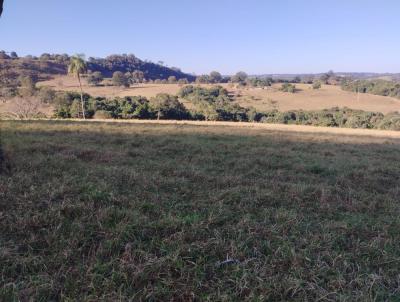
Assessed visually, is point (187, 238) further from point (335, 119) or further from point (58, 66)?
point (58, 66)

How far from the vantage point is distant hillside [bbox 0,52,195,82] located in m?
82.0

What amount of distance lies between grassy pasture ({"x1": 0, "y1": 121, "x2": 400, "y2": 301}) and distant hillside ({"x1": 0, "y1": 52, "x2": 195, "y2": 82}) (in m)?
71.9

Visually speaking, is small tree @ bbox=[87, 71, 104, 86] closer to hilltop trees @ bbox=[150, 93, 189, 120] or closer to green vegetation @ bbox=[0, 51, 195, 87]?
green vegetation @ bbox=[0, 51, 195, 87]

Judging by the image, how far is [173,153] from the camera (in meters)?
10.0

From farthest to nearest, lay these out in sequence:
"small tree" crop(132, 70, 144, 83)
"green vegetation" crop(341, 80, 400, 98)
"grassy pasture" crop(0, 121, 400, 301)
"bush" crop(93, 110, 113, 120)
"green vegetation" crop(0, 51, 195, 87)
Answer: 1. "small tree" crop(132, 70, 144, 83)
2. "green vegetation" crop(341, 80, 400, 98)
3. "green vegetation" crop(0, 51, 195, 87)
4. "bush" crop(93, 110, 113, 120)
5. "grassy pasture" crop(0, 121, 400, 301)

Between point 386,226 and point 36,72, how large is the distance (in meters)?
95.9

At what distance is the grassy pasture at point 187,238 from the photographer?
271cm

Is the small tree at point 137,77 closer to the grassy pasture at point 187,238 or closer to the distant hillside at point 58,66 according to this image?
the distant hillside at point 58,66

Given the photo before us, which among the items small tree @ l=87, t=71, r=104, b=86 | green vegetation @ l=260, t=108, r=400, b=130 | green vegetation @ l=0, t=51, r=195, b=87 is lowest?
green vegetation @ l=260, t=108, r=400, b=130

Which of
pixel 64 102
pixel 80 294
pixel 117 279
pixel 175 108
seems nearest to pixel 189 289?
pixel 117 279

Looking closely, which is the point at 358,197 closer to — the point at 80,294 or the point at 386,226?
the point at 386,226

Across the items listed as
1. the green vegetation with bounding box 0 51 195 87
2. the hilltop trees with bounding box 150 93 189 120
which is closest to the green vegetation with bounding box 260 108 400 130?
the hilltop trees with bounding box 150 93 189 120

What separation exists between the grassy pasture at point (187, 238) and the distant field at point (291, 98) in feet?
199

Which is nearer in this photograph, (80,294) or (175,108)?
(80,294)
